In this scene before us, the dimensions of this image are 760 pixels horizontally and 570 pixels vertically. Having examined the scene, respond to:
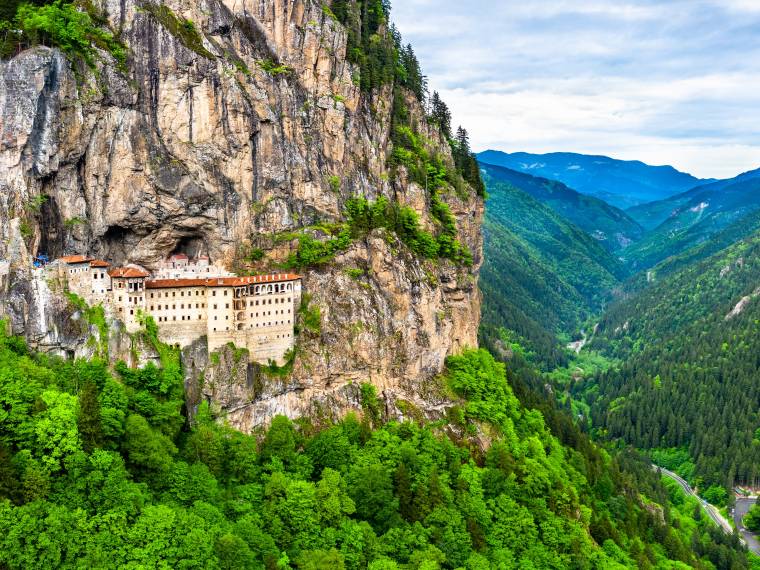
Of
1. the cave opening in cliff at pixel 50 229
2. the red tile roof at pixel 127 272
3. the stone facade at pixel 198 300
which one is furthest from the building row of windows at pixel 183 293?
the cave opening in cliff at pixel 50 229

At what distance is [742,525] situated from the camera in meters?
150

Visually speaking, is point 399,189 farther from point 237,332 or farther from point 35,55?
point 35,55

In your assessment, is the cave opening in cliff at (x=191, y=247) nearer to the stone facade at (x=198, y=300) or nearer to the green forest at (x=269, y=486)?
the stone facade at (x=198, y=300)

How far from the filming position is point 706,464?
170 metres

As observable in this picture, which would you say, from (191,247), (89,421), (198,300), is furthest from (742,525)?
(89,421)

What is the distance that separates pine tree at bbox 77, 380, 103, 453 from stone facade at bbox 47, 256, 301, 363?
11.6 m

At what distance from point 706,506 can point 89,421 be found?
139384 millimetres

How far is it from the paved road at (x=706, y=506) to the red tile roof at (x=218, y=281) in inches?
4273

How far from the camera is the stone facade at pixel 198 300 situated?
8112cm

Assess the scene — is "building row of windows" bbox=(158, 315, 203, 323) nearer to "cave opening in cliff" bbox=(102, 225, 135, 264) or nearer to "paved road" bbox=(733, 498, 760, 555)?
"cave opening in cliff" bbox=(102, 225, 135, 264)

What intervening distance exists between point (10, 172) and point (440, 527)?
214ft

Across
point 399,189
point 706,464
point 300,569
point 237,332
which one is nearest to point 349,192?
point 399,189

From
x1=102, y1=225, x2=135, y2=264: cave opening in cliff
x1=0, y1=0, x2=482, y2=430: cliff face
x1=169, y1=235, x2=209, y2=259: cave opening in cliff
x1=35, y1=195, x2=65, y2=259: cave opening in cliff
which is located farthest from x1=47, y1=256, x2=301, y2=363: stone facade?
x1=35, y1=195, x2=65, y2=259: cave opening in cliff

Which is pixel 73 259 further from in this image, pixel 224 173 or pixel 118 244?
pixel 224 173
